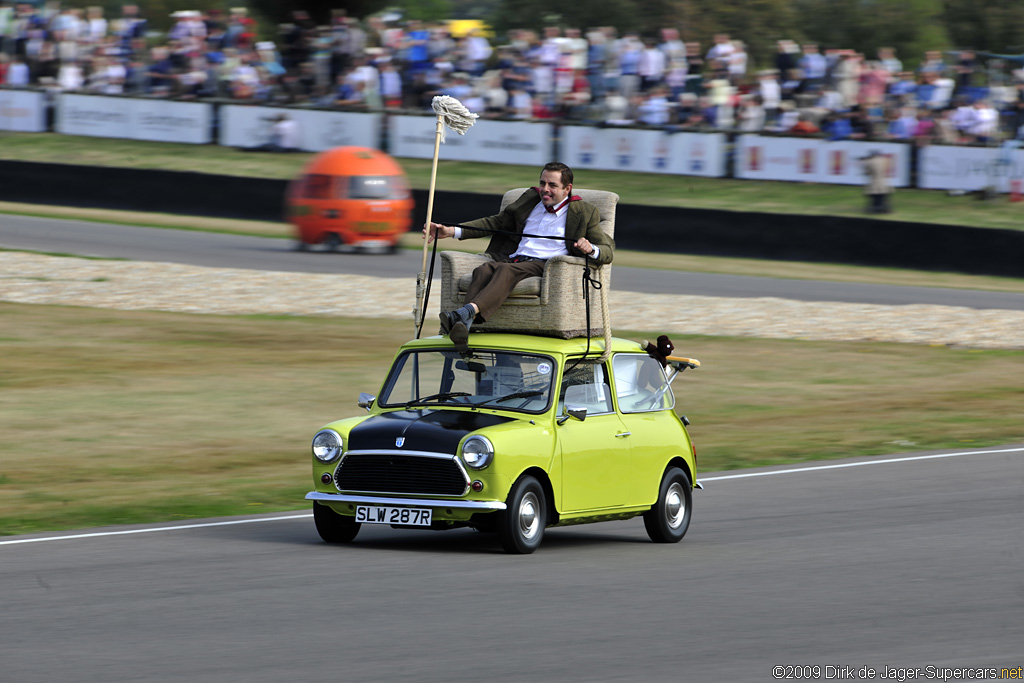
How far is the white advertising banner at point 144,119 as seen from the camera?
132 feet

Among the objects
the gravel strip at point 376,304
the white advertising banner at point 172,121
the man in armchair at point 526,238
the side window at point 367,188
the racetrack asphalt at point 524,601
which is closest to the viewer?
the racetrack asphalt at point 524,601

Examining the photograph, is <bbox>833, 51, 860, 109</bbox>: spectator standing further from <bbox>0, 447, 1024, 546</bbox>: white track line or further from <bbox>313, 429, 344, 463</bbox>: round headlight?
<bbox>313, 429, 344, 463</bbox>: round headlight

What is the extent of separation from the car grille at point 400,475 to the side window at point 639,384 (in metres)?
1.71

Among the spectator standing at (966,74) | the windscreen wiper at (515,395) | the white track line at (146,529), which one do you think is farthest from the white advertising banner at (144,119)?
the windscreen wiper at (515,395)

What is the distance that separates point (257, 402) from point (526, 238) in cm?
766

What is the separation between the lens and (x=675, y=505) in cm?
1085

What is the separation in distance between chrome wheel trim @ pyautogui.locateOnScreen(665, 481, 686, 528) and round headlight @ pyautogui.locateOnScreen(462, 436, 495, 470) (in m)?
2.04

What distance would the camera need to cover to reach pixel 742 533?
10.9 meters

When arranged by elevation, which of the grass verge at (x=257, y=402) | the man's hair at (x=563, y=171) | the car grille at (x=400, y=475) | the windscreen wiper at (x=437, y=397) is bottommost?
the grass verge at (x=257, y=402)

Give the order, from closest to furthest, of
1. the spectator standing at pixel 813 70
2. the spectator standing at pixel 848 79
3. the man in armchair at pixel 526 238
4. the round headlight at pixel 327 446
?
the round headlight at pixel 327 446
the man in armchair at pixel 526 238
the spectator standing at pixel 848 79
the spectator standing at pixel 813 70

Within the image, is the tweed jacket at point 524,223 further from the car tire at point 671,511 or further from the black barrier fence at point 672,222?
the black barrier fence at point 672,222

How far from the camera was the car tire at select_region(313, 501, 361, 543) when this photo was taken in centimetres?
991

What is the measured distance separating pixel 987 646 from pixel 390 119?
108 ft

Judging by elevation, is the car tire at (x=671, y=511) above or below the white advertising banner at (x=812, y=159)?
below
